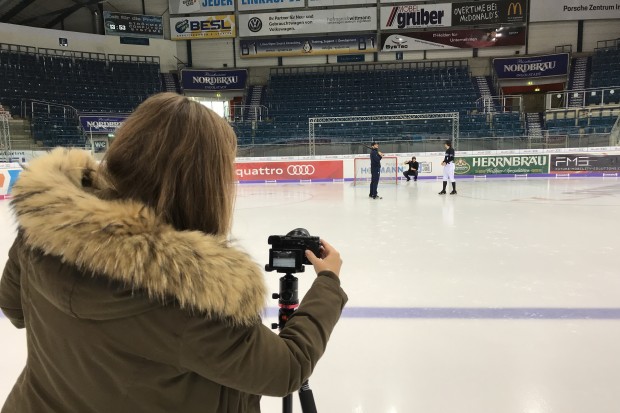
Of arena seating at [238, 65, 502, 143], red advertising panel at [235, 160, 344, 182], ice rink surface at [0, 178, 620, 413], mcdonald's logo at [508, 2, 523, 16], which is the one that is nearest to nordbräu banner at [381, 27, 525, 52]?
mcdonald's logo at [508, 2, 523, 16]

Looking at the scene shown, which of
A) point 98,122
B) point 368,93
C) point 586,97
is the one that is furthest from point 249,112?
point 586,97

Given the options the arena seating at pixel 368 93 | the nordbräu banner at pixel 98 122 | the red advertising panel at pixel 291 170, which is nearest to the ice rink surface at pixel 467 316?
the red advertising panel at pixel 291 170

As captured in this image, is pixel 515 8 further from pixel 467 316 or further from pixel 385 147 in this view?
pixel 467 316

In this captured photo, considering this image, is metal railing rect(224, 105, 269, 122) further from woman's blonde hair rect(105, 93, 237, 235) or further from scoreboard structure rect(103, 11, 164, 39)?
woman's blonde hair rect(105, 93, 237, 235)

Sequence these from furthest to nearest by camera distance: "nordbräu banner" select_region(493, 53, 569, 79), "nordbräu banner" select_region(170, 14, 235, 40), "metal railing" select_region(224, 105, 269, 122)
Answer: "nordbräu banner" select_region(170, 14, 235, 40), "nordbräu banner" select_region(493, 53, 569, 79), "metal railing" select_region(224, 105, 269, 122)

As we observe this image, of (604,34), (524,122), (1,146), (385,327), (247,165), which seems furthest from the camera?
(604,34)

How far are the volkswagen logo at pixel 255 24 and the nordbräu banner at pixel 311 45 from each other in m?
0.54

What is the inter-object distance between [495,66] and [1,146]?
68.9 feet

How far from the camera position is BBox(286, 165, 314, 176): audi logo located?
46.0 feet

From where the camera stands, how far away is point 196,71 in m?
22.1

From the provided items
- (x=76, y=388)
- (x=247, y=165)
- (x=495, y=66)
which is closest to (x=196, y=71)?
(x=247, y=165)

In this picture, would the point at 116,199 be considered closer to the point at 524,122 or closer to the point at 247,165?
the point at 247,165

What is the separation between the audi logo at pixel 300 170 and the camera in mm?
14023

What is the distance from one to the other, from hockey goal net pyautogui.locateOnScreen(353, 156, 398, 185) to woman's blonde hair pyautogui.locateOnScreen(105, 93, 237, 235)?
12.9 meters
